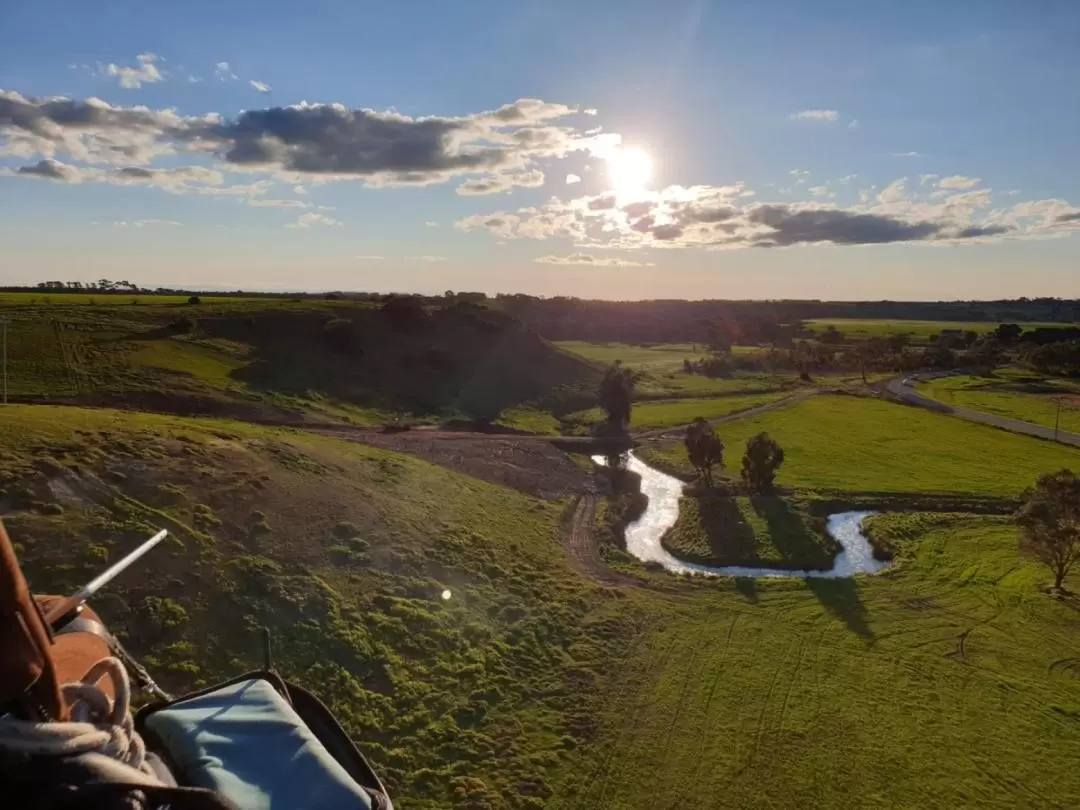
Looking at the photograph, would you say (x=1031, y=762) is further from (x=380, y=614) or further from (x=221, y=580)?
(x=221, y=580)

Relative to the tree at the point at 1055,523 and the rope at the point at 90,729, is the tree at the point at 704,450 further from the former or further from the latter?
the rope at the point at 90,729

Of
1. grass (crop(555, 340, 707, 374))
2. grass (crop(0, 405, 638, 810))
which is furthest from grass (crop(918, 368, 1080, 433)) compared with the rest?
grass (crop(0, 405, 638, 810))

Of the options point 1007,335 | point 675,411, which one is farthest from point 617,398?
point 1007,335

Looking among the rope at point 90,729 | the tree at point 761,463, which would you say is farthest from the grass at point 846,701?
the rope at point 90,729

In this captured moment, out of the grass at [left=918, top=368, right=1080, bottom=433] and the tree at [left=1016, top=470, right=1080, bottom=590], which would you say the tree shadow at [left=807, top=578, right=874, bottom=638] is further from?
the grass at [left=918, top=368, right=1080, bottom=433]

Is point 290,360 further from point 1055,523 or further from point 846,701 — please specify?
point 1055,523

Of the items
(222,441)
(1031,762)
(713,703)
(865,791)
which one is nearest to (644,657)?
(713,703)
